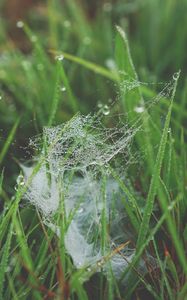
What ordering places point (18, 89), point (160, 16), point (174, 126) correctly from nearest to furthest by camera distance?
1. point (174, 126)
2. point (18, 89)
3. point (160, 16)

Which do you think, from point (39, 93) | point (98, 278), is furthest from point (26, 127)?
point (98, 278)

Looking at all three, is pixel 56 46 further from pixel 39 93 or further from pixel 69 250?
pixel 69 250

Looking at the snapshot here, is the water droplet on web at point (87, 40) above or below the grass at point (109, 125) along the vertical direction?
above

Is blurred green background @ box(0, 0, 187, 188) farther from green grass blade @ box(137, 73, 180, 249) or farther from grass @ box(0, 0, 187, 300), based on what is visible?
green grass blade @ box(137, 73, 180, 249)

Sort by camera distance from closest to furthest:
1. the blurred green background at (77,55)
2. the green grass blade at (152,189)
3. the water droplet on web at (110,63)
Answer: the green grass blade at (152,189) < the blurred green background at (77,55) < the water droplet on web at (110,63)

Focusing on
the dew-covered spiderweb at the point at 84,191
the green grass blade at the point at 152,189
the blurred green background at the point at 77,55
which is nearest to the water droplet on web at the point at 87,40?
the blurred green background at the point at 77,55

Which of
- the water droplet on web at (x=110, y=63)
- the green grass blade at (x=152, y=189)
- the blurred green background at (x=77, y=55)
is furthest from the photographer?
the water droplet on web at (x=110, y=63)

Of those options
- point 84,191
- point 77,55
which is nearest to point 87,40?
point 77,55

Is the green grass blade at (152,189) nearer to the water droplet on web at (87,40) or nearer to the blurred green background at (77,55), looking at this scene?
the blurred green background at (77,55)

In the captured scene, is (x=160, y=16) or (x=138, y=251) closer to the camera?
(x=138, y=251)
